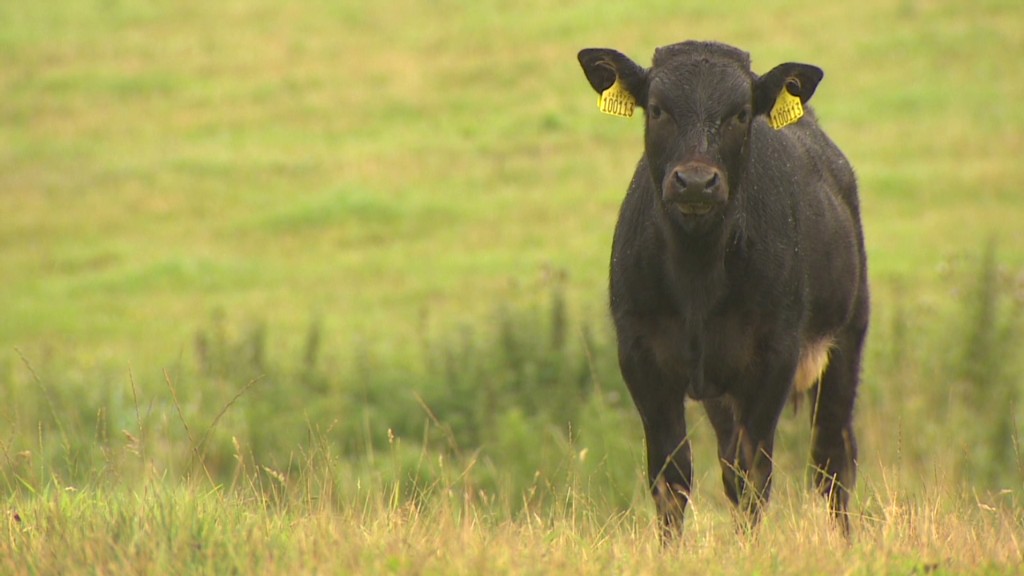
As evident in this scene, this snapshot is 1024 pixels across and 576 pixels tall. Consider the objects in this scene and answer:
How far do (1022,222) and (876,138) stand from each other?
527cm

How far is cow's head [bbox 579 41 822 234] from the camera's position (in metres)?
5.88

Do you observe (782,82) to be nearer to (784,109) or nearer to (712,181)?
(784,109)

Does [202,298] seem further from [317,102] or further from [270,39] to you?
[270,39]

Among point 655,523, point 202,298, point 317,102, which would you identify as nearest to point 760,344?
point 655,523

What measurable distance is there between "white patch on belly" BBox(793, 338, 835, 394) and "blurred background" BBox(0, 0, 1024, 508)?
0.81m

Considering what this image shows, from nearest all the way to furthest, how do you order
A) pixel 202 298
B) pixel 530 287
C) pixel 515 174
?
1. pixel 530 287
2. pixel 202 298
3. pixel 515 174

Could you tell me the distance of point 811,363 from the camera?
23.8ft

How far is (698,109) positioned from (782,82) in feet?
1.58

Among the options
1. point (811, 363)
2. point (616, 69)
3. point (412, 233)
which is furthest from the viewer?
point (412, 233)

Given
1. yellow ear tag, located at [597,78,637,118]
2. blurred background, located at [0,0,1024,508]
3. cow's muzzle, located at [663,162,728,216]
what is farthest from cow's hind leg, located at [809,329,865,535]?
cow's muzzle, located at [663,162,728,216]

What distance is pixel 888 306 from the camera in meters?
15.3

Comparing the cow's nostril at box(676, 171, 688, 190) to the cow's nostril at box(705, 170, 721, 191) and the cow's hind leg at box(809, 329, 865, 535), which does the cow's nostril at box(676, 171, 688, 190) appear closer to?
the cow's nostril at box(705, 170, 721, 191)

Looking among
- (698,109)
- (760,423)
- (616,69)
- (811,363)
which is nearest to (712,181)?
(698,109)

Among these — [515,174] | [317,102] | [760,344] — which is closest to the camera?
[760,344]
